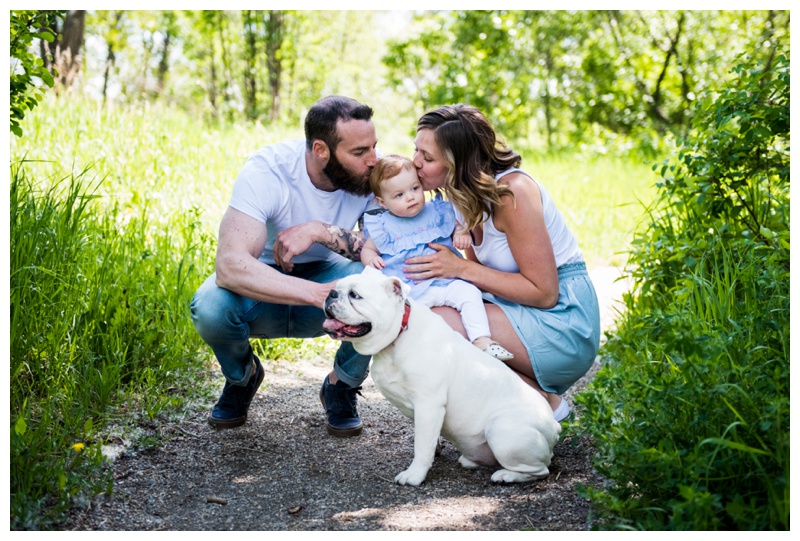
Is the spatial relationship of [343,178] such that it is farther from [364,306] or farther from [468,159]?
[364,306]

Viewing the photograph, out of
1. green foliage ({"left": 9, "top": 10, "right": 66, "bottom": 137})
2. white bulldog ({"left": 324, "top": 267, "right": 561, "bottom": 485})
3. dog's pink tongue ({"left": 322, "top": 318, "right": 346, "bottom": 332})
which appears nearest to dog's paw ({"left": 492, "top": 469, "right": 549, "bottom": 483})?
white bulldog ({"left": 324, "top": 267, "right": 561, "bottom": 485})

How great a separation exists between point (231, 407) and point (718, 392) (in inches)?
93.7

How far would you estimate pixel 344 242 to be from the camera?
151 inches

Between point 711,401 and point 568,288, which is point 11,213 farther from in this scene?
point 711,401

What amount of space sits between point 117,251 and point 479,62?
11.6 metres

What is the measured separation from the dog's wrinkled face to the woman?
63cm

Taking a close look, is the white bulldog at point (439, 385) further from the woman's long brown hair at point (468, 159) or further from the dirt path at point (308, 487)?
the woman's long brown hair at point (468, 159)

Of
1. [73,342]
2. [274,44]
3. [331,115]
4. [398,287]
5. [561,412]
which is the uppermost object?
[274,44]

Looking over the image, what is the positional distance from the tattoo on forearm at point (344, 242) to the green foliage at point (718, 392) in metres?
1.37

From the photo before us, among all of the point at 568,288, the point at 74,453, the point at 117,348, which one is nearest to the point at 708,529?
the point at 568,288

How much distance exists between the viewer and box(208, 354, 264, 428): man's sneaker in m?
3.87

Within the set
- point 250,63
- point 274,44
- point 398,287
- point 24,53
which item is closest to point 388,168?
point 398,287

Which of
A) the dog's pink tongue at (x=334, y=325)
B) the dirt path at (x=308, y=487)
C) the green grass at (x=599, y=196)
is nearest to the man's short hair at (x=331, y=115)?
the dog's pink tongue at (x=334, y=325)

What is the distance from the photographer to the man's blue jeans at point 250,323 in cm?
366
